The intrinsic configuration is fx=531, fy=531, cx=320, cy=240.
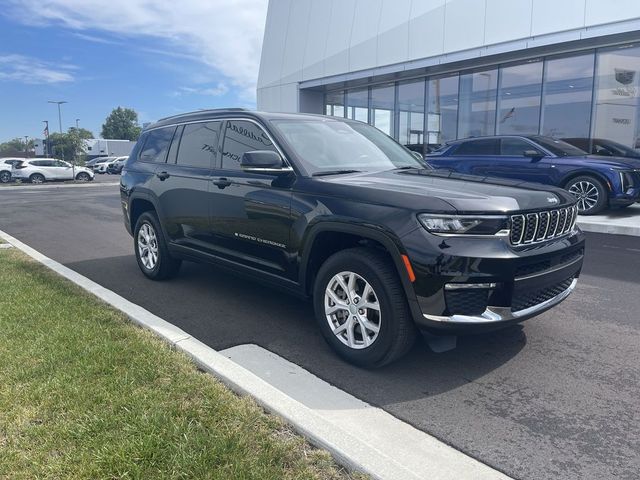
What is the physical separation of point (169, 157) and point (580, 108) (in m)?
12.5

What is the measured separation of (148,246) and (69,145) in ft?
147

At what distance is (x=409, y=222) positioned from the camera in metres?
3.35

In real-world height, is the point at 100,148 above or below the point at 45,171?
above

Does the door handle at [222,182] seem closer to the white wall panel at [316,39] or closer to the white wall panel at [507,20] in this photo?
the white wall panel at [507,20]

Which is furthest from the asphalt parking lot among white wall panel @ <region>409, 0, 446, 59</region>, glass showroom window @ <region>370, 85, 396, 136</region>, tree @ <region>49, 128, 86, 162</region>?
tree @ <region>49, 128, 86, 162</region>

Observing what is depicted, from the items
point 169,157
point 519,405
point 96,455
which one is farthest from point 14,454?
point 169,157

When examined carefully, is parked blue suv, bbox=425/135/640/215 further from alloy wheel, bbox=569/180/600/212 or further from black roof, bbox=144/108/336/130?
black roof, bbox=144/108/336/130

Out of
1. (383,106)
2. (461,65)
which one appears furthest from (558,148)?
(383,106)

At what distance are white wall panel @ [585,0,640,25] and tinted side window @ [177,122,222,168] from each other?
11428 mm

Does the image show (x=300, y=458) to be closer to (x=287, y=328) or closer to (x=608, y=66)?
(x=287, y=328)

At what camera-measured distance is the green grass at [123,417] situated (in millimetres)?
2457

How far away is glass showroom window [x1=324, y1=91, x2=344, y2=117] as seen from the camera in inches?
843

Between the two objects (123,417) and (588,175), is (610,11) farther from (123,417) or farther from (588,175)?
(123,417)

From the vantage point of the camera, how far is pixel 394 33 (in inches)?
685
